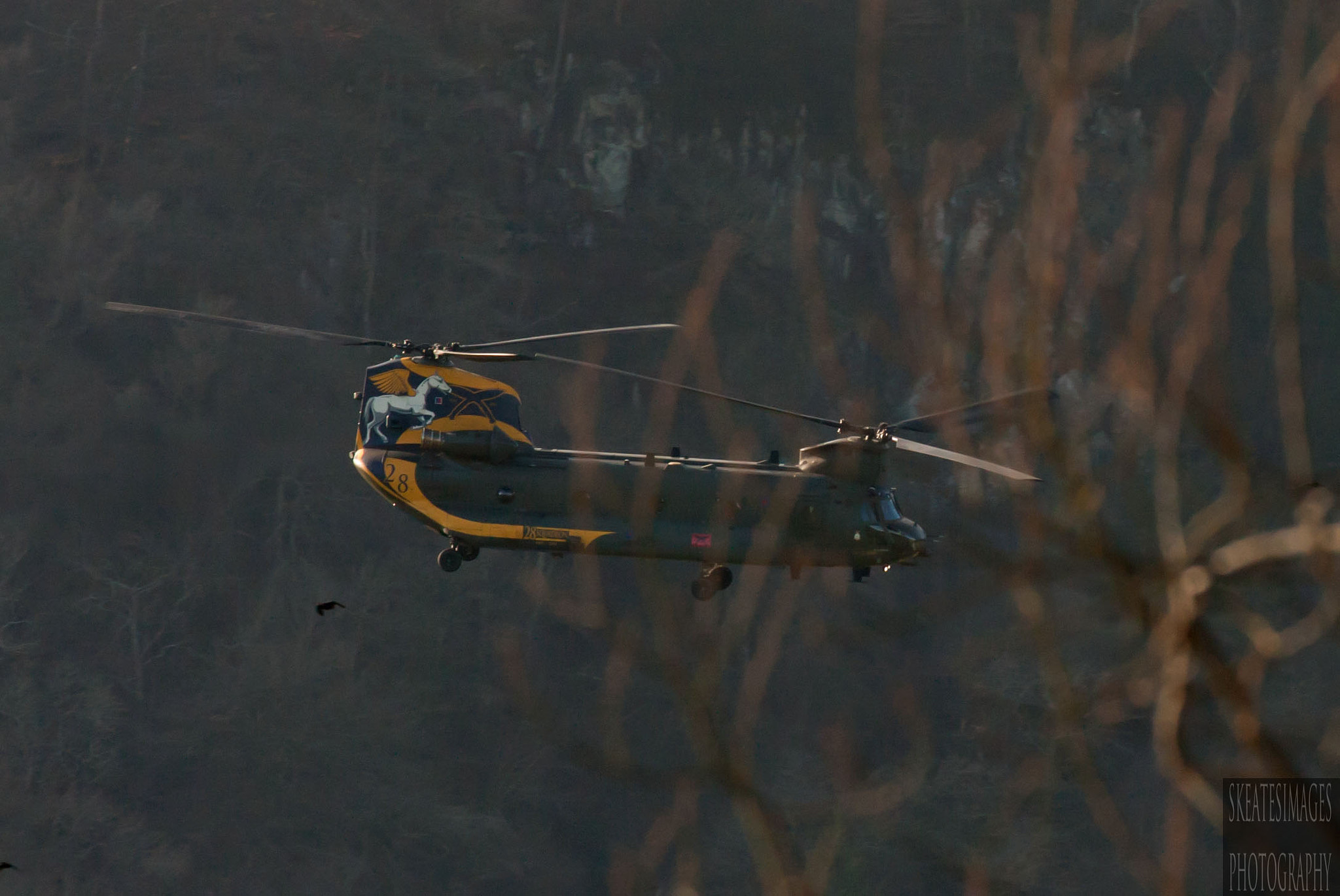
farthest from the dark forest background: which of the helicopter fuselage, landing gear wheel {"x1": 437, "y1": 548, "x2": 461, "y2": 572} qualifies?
landing gear wheel {"x1": 437, "y1": 548, "x2": 461, "y2": 572}

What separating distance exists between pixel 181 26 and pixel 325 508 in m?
23.3

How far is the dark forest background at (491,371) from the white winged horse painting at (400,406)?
29786 millimetres

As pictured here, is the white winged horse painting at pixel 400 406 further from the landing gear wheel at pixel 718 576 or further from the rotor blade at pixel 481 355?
the landing gear wheel at pixel 718 576

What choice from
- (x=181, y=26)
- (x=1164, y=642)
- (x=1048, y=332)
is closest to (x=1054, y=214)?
(x=1048, y=332)

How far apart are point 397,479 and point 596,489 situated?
3176mm

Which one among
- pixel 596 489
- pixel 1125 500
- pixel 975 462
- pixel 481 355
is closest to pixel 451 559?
pixel 596 489

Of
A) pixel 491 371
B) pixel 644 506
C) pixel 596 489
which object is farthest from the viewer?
pixel 491 371

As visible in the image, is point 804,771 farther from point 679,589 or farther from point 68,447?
point 68,447

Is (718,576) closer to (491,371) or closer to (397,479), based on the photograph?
(397,479)

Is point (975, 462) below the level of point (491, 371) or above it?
below

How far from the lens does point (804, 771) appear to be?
61781mm

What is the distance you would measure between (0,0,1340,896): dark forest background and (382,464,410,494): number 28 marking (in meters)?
30.2

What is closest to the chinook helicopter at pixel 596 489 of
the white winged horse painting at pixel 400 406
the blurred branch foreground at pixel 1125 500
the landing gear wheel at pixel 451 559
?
the white winged horse painting at pixel 400 406

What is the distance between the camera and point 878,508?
81.8ft
